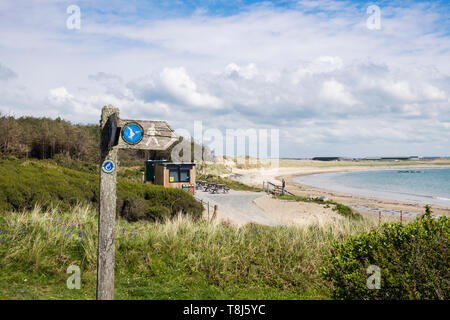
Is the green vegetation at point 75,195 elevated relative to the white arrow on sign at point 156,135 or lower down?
lower down

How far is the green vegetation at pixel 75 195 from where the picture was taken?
34.7 feet

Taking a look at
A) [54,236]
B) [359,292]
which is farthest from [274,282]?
[54,236]

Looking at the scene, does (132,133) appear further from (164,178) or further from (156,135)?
(164,178)

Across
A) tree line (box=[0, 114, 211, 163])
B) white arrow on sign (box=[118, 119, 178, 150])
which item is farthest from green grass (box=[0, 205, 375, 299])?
tree line (box=[0, 114, 211, 163])

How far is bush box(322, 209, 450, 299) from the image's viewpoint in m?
3.71

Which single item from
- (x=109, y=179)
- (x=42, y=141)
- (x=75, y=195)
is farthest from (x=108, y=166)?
(x=42, y=141)

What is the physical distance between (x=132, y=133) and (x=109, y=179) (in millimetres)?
524

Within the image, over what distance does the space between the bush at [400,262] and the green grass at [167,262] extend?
1218 mm

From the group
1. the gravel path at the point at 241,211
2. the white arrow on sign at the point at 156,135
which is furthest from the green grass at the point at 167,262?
the gravel path at the point at 241,211

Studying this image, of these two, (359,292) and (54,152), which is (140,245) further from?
(54,152)

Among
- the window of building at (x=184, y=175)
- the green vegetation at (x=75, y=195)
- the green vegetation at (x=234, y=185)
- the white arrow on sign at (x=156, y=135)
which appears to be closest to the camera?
the white arrow on sign at (x=156, y=135)

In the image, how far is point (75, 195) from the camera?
12.0 meters

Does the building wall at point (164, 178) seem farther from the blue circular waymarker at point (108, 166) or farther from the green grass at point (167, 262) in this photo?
the blue circular waymarker at point (108, 166)
